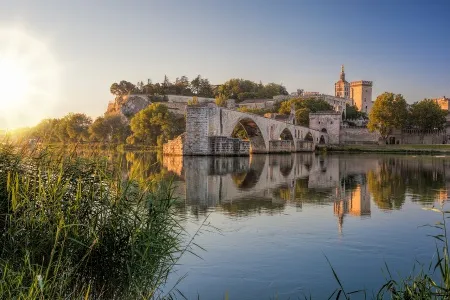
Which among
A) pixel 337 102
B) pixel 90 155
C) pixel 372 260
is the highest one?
pixel 337 102

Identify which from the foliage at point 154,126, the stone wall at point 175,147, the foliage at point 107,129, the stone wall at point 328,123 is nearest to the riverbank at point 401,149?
the stone wall at point 328,123

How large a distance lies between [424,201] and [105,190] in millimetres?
10091

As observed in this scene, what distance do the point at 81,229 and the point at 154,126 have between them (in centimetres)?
5249

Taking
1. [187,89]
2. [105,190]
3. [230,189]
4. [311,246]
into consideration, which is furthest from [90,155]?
[187,89]

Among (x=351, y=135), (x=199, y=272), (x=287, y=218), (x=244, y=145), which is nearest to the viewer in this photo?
(x=199, y=272)

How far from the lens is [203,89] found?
102 meters

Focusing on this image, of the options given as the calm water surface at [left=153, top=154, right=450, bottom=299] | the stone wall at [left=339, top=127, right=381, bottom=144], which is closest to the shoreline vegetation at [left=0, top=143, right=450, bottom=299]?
the calm water surface at [left=153, top=154, right=450, bottom=299]

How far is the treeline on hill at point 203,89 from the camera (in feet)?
310

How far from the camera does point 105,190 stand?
516 cm

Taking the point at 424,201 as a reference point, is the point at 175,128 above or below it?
above

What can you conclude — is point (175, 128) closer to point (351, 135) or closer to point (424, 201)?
point (351, 135)

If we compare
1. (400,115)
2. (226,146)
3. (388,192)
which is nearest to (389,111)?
(400,115)

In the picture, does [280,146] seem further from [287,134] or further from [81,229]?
[81,229]

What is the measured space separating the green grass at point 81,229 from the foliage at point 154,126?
48398 millimetres
